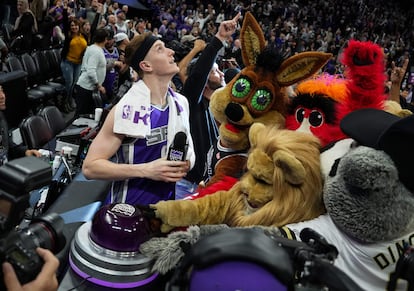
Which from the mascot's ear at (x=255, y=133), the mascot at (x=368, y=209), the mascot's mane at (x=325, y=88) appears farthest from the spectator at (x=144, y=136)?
the mascot's mane at (x=325, y=88)

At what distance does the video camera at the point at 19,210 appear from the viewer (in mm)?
845

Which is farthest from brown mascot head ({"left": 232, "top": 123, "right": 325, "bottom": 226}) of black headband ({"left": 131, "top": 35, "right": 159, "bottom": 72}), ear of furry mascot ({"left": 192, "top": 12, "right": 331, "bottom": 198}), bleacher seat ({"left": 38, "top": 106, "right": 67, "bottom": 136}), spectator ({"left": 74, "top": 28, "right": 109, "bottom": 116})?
spectator ({"left": 74, "top": 28, "right": 109, "bottom": 116})

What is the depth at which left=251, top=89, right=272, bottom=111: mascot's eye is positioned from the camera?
1776 mm

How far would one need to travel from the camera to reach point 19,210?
87 centimetres

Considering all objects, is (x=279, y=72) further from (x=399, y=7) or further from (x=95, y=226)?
(x=399, y=7)

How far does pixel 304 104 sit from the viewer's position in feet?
5.75

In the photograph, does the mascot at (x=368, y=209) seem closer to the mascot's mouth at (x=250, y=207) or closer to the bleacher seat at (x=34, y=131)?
the mascot's mouth at (x=250, y=207)

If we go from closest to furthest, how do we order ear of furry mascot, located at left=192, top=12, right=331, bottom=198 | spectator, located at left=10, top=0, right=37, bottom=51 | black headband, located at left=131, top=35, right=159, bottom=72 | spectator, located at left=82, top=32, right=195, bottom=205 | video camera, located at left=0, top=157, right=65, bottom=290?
video camera, located at left=0, top=157, right=65, bottom=290 < spectator, located at left=82, top=32, right=195, bottom=205 < ear of furry mascot, located at left=192, top=12, right=331, bottom=198 < black headband, located at left=131, top=35, right=159, bottom=72 < spectator, located at left=10, top=0, right=37, bottom=51

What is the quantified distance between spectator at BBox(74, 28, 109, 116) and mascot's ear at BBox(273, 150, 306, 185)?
13.4ft

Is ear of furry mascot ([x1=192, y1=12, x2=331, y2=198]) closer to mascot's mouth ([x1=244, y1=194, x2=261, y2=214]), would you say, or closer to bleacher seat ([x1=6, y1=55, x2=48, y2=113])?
mascot's mouth ([x1=244, y1=194, x2=261, y2=214])

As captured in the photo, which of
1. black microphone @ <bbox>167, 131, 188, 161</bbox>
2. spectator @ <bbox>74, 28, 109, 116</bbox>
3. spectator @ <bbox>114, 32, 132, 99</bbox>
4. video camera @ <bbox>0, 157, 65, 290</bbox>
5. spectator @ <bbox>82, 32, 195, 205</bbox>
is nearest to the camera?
video camera @ <bbox>0, 157, 65, 290</bbox>

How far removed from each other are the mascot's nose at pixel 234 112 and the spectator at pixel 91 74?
3.60 meters

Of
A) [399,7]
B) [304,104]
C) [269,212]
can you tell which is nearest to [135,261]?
[269,212]

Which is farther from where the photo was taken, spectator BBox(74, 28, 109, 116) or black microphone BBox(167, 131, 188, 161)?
spectator BBox(74, 28, 109, 116)
